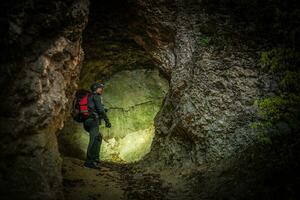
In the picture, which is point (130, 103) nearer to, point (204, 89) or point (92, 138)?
point (92, 138)

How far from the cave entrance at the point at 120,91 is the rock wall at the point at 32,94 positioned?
162 inches

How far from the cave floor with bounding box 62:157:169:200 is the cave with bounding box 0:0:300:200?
0.10ft

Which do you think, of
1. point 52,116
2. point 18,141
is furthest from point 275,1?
point 18,141

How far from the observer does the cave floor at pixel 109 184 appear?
593cm

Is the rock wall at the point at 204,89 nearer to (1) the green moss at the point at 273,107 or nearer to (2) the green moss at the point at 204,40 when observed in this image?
(2) the green moss at the point at 204,40

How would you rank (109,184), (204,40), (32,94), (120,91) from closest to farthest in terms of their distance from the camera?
1. (32,94)
2. (109,184)
3. (204,40)
4. (120,91)

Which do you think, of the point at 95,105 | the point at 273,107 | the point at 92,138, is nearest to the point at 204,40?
the point at 273,107

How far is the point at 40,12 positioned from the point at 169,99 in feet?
15.2

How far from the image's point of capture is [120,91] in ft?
40.8

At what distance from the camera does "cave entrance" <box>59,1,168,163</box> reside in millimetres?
10258

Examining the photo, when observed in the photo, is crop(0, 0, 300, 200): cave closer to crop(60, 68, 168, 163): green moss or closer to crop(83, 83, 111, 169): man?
crop(83, 83, 111, 169): man

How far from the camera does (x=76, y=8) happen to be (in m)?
6.23

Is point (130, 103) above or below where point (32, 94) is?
below

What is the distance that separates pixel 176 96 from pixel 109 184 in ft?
10.3
